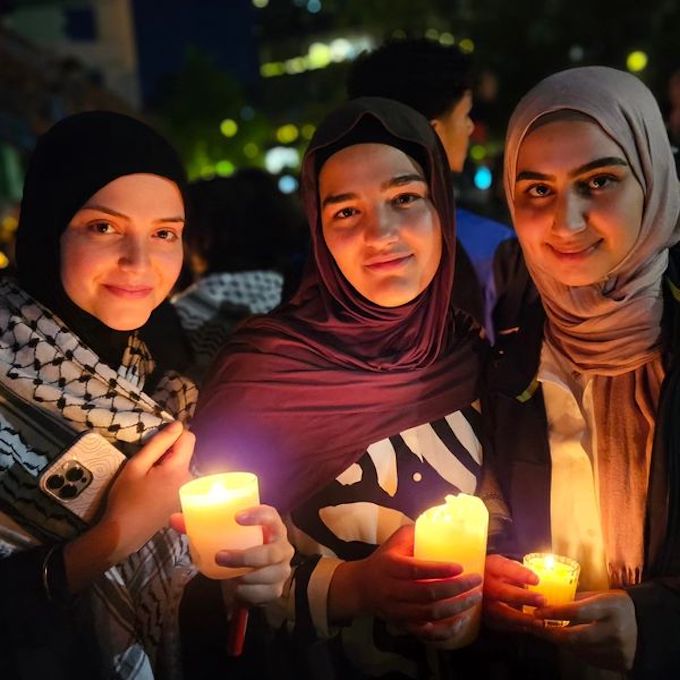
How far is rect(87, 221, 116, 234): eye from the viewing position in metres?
2.15

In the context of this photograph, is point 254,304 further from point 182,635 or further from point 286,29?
point 286,29

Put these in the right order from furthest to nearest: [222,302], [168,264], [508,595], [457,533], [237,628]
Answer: [222,302]
[168,264]
[237,628]
[508,595]
[457,533]

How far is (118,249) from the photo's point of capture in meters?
2.14

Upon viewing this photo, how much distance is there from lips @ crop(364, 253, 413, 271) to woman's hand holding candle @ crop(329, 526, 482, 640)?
29.4 inches

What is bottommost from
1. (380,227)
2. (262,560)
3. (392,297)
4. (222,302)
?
(262,560)

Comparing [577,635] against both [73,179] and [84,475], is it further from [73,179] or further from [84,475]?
[73,179]

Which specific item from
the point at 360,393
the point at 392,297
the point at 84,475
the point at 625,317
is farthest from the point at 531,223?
the point at 84,475

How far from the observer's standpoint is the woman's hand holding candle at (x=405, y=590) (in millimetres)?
1822

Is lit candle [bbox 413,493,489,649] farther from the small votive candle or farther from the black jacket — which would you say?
the black jacket

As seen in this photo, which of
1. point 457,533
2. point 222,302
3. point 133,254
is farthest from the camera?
point 222,302

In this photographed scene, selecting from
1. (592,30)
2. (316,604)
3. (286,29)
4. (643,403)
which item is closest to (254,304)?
(316,604)

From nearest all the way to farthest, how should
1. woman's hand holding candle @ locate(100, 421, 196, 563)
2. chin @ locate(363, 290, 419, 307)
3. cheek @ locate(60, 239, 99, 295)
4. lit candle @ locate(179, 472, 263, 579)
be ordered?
lit candle @ locate(179, 472, 263, 579)
woman's hand holding candle @ locate(100, 421, 196, 563)
cheek @ locate(60, 239, 99, 295)
chin @ locate(363, 290, 419, 307)

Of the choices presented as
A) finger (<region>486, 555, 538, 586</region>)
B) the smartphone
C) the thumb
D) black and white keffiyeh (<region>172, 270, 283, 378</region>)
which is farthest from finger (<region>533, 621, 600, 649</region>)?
black and white keffiyeh (<region>172, 270, 283, 378</region>)

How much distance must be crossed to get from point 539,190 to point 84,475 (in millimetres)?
1446
